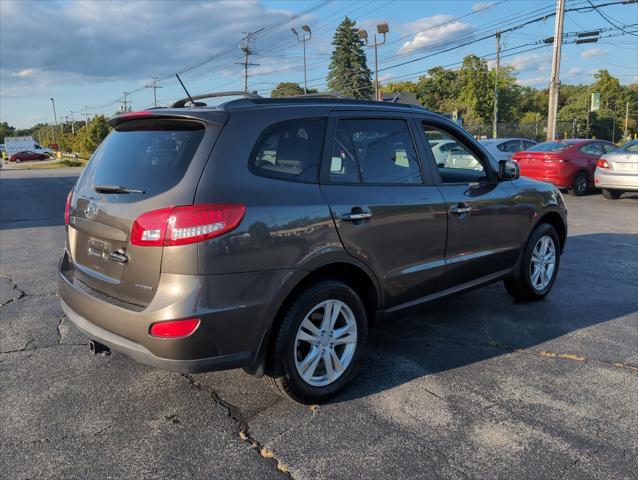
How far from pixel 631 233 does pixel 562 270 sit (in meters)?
3.35

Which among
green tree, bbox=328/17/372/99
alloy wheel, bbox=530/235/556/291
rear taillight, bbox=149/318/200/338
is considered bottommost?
alloy wheel, bbox=530/235/556/291

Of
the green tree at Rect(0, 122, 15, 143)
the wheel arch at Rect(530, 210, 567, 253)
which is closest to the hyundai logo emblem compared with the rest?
the wheel arch at Rect(530, 210, 567, 253)

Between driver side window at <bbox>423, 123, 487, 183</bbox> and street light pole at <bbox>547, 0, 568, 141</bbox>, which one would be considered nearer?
driver side window at <bbox>423, 123, 487, 183</bbox>

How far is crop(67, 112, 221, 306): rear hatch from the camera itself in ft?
9.09

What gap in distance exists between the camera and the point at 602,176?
13219mm

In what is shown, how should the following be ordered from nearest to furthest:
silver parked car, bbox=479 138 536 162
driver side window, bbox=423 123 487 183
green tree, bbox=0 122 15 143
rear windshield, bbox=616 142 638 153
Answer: driver side window, bbox=423 123 487 183
rear windshield, bbox=616 142 638 153
silver parked car, bbox=479 138 536 162
green tree, bbox=0 122 15 143

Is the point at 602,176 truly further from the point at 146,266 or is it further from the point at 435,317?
the point at 146,266

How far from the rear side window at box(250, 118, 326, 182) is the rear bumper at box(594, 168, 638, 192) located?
39.0 ft

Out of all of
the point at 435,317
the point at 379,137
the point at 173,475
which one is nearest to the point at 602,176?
the point at 435,317

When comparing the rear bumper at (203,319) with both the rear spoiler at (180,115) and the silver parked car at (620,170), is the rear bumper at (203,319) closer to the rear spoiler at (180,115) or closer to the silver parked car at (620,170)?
the rear spoiler at (180,115)

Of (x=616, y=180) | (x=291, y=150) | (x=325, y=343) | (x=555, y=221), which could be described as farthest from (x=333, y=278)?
(x=616, y=180)

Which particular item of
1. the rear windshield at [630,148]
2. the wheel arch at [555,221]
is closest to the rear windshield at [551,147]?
the rear windshield at [630,148]

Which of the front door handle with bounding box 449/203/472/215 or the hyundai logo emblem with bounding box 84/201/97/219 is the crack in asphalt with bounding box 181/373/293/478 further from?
the front door handle with bounding box 449/203/472/215

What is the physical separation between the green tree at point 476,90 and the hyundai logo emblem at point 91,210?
63509 millimetres
